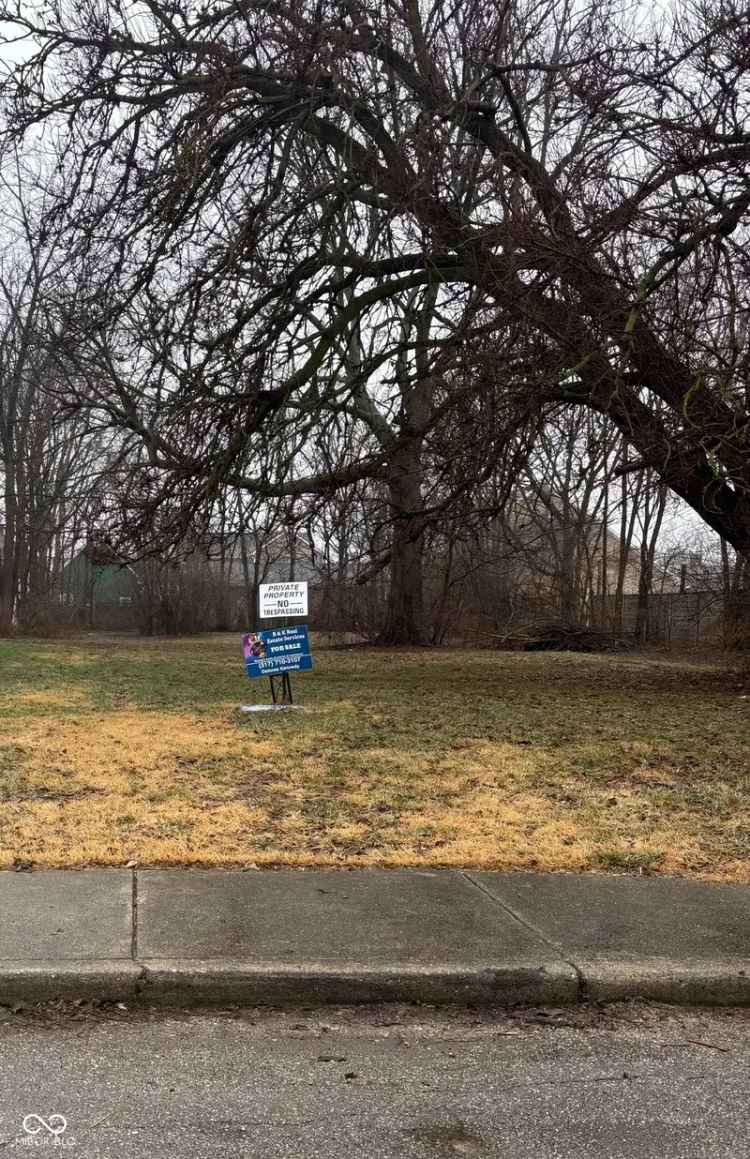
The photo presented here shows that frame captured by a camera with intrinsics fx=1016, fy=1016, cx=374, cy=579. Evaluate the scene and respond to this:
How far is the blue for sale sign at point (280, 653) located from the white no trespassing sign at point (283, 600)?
23cm

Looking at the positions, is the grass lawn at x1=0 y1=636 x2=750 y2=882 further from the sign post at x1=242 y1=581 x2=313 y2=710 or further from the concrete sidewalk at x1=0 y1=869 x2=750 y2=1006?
the sign post at x1=242 y1=581 x2=313 y2=710

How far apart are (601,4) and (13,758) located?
12219 mm

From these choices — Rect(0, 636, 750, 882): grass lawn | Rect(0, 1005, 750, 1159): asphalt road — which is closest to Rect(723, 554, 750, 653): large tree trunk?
Rect(0, 636, 750, 882): grass lawn

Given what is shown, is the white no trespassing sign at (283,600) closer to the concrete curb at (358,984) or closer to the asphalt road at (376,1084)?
the concrete curb at (358,984)

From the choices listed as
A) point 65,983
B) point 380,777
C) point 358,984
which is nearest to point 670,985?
point 358,984

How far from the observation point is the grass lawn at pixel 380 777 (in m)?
6.09

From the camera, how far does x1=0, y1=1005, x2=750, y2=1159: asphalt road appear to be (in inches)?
120

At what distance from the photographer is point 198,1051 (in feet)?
12.0

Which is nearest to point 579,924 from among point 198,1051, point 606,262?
point 198,1051

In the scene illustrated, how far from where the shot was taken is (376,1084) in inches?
134

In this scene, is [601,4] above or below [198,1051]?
above

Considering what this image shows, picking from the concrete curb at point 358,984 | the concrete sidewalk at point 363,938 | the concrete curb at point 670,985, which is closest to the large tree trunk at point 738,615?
the concrete sidewalk at point 363,938

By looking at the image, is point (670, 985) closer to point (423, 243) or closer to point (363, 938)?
point (363, 938)

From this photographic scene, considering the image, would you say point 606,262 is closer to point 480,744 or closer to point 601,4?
point 601,4
